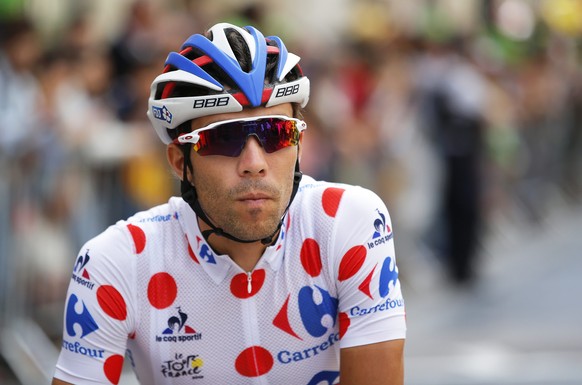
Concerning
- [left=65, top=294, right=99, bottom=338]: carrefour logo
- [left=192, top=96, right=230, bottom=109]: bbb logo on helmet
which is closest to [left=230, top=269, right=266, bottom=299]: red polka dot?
[left=65, top=294, right=99, bottom=338]: carrefour logo

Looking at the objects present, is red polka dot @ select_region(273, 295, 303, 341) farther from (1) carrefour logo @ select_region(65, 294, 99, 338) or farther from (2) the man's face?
(1) carrefour logo @ select_region(65, 294, 99, 338)

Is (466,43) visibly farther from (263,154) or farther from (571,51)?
(263,154)

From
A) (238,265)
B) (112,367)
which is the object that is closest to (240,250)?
(238,265)

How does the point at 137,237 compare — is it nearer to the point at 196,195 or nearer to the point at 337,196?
the point at 196,195

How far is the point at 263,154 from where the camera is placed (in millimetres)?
3703

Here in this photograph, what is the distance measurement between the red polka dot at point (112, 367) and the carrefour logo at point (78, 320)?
0.11m

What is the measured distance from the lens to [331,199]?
4027 millimetres

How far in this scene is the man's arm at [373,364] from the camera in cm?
375

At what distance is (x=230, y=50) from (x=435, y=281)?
10.3m

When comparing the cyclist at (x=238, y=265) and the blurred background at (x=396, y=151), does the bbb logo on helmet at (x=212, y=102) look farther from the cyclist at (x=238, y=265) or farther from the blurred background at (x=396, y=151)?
the blurred background at (x=396, y=151)

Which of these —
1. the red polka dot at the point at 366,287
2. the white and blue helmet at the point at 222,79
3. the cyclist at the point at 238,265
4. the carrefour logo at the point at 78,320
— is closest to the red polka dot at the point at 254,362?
the cyclist at the point at 238,265

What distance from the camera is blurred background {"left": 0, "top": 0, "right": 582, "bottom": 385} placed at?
28.2ft

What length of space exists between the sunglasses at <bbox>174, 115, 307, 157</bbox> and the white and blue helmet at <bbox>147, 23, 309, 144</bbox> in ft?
0.16

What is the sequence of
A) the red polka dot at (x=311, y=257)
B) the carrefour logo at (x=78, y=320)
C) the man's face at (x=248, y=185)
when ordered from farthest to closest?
the red polka dot at (x=311, y=257), the carrefour logo at (x=78, y=320), the man's face at (x=248, y=185)
